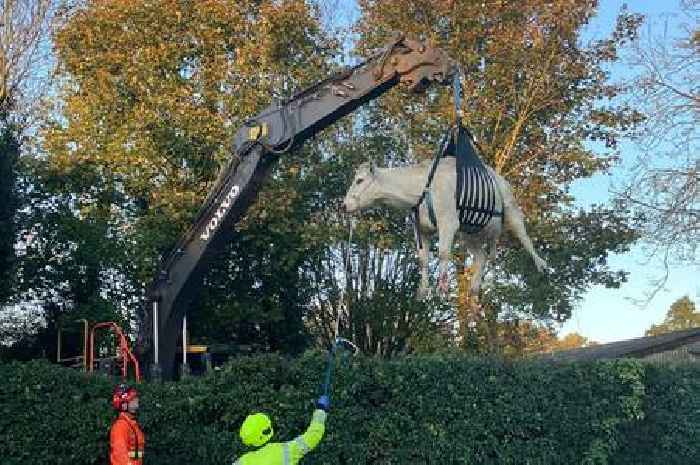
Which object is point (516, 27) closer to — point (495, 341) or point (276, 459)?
point (495, 341)

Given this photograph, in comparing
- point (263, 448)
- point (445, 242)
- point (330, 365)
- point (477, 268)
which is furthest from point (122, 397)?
point (477, 268)

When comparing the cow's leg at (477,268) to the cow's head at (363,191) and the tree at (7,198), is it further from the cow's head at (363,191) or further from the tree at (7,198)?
the tree at (7,198)

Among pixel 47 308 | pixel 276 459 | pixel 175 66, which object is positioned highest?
pixel 175 66

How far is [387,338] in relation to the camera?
18.0 meters

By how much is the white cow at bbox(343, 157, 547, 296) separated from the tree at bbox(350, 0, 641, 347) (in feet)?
36.8

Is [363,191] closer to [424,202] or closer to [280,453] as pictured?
[424,202]

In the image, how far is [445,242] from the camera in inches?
427

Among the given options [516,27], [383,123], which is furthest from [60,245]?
[516,27]

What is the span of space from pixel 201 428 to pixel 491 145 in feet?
48.8

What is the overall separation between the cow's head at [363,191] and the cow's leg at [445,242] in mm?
951

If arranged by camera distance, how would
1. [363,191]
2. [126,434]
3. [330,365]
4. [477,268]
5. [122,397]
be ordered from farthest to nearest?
[477,268]
[363,191]
[122,397]
[126,434]
[330,365]

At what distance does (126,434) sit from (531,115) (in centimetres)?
1671

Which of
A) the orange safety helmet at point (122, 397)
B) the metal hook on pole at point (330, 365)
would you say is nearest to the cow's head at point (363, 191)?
the metal hook on pole at point (330, 365)

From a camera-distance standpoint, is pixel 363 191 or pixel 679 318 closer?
pixel 363 191
